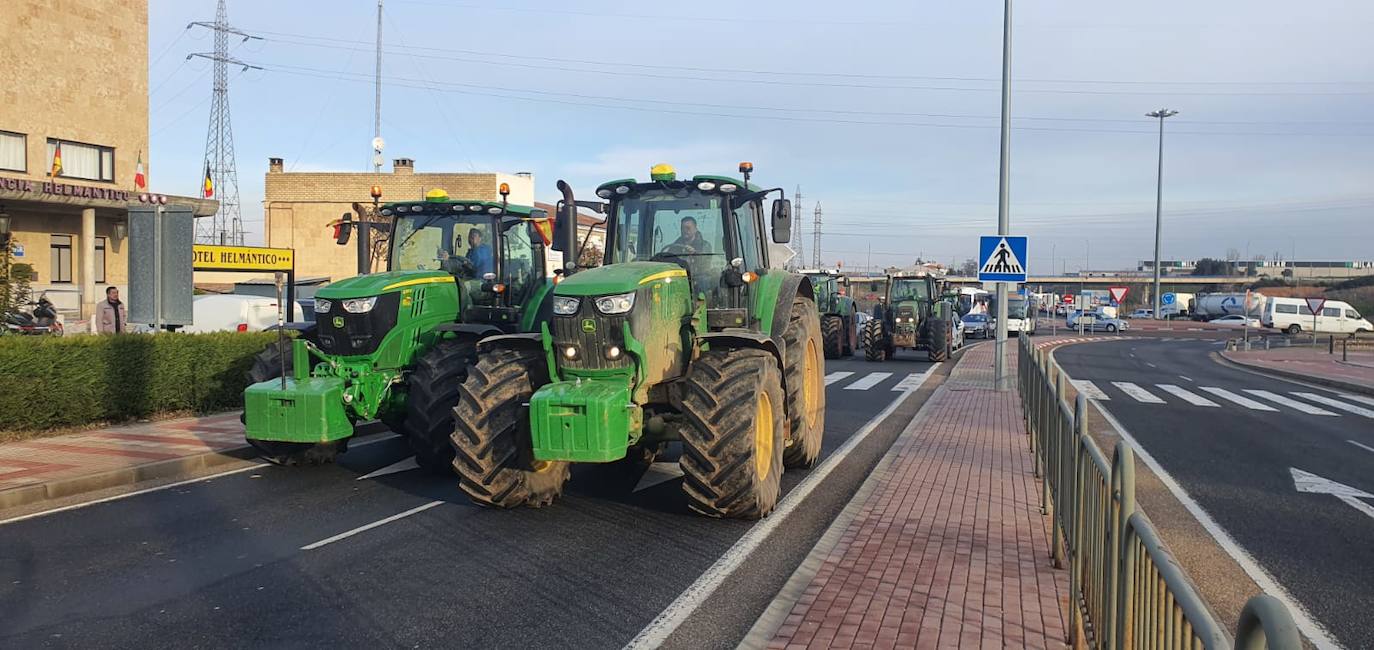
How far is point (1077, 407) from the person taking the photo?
5898mm

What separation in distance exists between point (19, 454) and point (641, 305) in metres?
6.95

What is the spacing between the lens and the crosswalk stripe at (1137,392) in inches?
723

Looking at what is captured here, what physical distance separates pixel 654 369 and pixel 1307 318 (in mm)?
61029

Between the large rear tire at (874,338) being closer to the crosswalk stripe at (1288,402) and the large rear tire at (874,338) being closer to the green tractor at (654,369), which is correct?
the crosswalk stripe at (1288,402)

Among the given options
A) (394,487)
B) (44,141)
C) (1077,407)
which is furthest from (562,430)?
(44,141)

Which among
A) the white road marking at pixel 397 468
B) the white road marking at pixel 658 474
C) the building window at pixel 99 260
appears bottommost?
the white road marking at pixel 397 468

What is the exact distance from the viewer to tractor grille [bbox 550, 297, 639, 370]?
23.8ft

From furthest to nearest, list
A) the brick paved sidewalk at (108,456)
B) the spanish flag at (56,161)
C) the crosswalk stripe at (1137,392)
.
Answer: the spanish flag at (56,161) → the crosswalk stripe at (1137,392) → the brick paved sidewalk at (108,456)

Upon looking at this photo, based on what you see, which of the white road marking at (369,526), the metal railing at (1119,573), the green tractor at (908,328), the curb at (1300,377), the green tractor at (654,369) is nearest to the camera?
the metal railing at (1119,573)

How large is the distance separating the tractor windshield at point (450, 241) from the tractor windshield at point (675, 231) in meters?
2.07

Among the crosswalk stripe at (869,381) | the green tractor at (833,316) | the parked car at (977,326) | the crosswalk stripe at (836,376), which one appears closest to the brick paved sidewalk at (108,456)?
the crosswalk stripe at (869,381)

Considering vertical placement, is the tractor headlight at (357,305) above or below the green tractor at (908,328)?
above

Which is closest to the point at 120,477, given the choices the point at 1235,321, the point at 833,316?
the point at 833,316

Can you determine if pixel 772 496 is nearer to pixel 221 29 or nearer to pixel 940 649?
pixel 940 649
